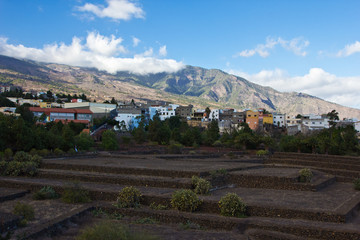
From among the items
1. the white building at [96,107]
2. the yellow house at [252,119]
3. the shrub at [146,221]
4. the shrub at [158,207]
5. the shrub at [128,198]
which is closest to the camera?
the shrub at [146,221]

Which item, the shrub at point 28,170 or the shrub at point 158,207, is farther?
the shrub at point 28,170

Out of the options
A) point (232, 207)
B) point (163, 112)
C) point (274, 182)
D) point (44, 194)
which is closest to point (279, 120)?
point (163, 112)

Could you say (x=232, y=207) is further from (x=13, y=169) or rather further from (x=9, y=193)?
(x=13, y=169)

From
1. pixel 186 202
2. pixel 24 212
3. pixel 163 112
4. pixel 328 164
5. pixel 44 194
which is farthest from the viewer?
pixel 163 112

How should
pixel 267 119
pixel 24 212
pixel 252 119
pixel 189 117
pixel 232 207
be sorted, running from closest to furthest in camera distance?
pixel 24 212 < pixel 232 207 < pixel 252 119 < pixel 267 119 < pixel 189 117

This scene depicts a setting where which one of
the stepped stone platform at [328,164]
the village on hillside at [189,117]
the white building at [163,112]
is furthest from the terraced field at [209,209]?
the white building at [163,112]

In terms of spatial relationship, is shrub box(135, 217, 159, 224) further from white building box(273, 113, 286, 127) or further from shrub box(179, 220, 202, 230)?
white building box(273, 113, 286, 127)

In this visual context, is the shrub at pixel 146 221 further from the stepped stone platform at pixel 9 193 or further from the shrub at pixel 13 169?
the shrub at pixel 13 169

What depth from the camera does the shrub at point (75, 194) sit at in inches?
401

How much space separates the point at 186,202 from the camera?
9.16 m

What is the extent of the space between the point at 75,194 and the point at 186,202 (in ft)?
12.6

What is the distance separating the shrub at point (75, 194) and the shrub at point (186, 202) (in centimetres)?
318

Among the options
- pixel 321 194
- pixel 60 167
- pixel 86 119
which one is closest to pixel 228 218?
pixel 321 194

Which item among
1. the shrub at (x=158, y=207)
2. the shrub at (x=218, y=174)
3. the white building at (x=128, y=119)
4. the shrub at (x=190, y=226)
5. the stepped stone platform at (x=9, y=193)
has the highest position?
the white building at (x=128, y=119)
